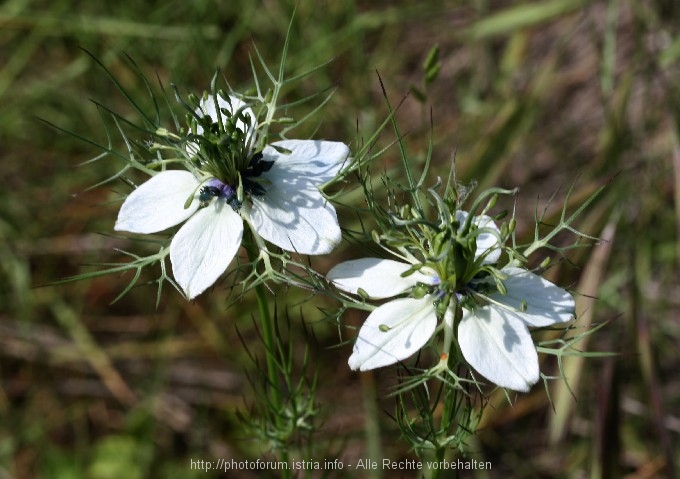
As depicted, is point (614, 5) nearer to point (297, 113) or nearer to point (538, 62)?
point (538, 62)

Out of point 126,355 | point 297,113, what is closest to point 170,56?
point 297,113

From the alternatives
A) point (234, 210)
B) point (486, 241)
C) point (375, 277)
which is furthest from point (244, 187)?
point (486, 241)

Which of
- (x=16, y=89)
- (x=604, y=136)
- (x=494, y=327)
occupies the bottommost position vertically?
(x=494, y=327)

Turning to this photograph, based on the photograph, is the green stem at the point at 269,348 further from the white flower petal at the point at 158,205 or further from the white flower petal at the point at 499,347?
the white flower petal at the point at 499,347

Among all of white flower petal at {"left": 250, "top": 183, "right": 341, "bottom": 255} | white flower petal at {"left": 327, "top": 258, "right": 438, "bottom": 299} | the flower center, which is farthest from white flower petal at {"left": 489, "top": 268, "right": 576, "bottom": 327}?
the flower center

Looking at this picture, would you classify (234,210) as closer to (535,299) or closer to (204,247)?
(204,247)

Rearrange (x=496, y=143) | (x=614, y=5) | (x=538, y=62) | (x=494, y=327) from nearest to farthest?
1. (x=494, y=327)
2. (x=496, y=143)
3. (x=614, y=5)
4. (x=538, y=62)
